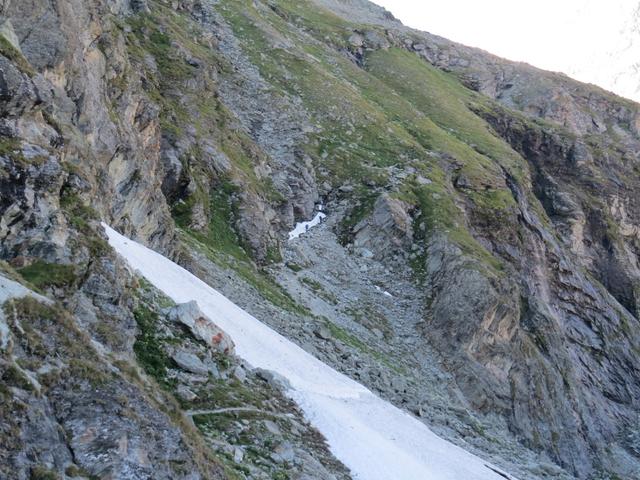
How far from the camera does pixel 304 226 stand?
54906 mm

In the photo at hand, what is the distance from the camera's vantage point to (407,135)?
74.2m

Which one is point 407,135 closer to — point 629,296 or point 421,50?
point 629,296

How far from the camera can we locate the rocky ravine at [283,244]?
13.9m

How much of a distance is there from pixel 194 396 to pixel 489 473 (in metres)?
15.9

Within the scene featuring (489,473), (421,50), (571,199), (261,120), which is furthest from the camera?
(421,50)

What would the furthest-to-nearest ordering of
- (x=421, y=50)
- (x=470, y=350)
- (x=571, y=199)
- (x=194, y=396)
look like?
1. (x=421, y=50)
2. (x=571, y=199)
3. (x=470, y=350)
4. (x=194, y=396)

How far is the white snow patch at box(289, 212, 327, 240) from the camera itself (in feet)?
174

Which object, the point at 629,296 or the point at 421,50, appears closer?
the point at 629,296

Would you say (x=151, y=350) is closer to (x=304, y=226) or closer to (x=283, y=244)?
(x=283, y=244)

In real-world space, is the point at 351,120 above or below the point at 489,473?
above

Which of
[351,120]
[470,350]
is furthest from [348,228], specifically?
[351,120]

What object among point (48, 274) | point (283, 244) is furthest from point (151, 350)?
point (283, 244)

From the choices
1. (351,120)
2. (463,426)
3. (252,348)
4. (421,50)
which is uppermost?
(421,50)

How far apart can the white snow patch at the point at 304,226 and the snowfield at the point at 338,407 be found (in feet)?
74.0
